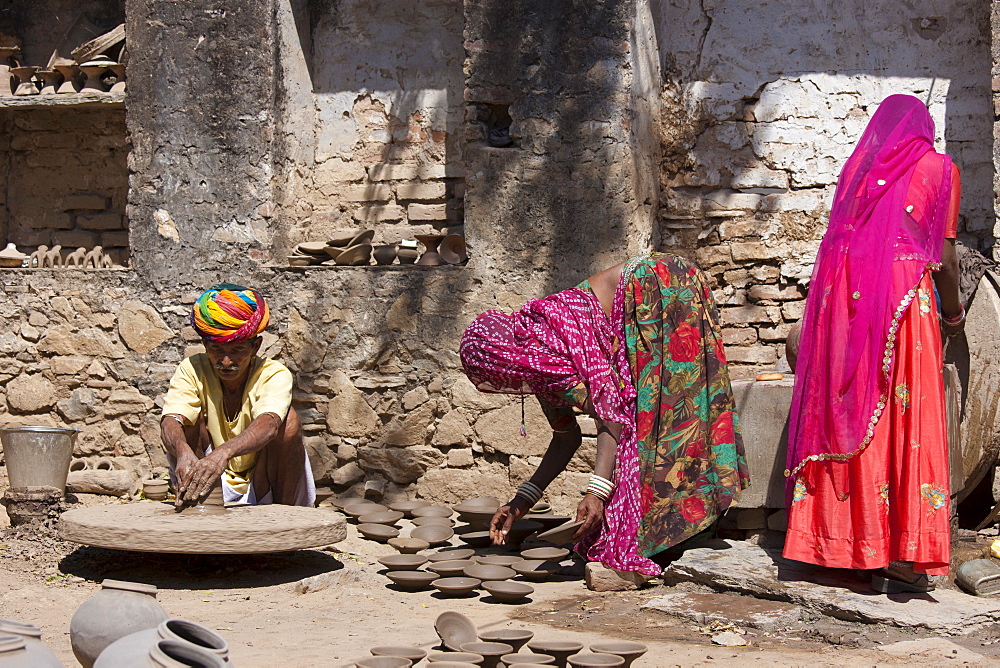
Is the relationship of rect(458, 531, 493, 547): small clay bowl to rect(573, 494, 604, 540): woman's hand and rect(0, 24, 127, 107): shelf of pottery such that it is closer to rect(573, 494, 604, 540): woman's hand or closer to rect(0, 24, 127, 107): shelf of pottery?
rect(573, 494, 604, 540): woman's hand

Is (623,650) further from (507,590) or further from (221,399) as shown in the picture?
(221,399)

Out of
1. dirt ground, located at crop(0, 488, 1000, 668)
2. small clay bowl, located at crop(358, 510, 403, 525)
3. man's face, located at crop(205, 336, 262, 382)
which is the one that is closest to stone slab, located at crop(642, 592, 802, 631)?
dirt ground, located at crop(0, 488, 1000, 668)

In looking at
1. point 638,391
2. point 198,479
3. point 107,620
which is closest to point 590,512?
point 638,391

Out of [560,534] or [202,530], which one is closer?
[202,530]

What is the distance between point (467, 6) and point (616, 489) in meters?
2.86

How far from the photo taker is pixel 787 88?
234 inches

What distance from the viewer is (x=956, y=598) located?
11.5ft

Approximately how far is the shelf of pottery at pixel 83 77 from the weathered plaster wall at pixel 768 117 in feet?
10.6

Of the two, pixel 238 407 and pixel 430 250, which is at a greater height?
pixel 430 250

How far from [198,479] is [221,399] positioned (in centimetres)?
61

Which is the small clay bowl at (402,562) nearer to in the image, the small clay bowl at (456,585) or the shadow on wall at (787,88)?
the small clay bowl at (456,585)

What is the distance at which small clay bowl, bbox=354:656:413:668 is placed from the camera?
2.82 meters

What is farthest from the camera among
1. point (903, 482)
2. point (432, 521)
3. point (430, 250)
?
point (430, 250)

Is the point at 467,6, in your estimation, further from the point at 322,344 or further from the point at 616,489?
the point at 616,489
